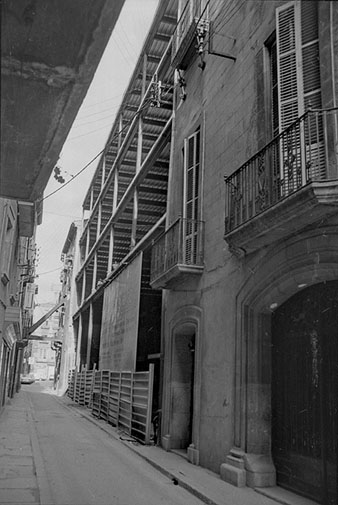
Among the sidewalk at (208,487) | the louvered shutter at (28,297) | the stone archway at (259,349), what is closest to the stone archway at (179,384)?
the sidewalk at (208,487)

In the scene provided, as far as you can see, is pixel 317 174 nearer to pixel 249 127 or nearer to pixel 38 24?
pixel 249 127

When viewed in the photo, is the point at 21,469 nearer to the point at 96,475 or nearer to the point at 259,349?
the point at 96,475

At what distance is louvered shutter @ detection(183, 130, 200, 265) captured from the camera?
33.2ft

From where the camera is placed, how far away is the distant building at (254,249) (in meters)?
5.83

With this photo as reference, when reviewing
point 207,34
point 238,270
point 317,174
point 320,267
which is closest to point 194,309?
point 238,270

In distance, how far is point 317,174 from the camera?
221 inches

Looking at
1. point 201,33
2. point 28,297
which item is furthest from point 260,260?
point 28,297

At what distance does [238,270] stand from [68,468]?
455cm

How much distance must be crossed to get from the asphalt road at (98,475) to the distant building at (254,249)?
3.27 feet

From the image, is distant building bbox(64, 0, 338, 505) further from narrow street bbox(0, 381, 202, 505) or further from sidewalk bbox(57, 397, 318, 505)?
narrow street bbox(0, 381, 202, 505)

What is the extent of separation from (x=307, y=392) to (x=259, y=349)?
103 cm

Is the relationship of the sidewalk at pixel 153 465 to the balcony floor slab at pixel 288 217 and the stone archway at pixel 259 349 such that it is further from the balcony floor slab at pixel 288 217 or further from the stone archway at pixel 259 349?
the balcony floor slab at pixel 288 217

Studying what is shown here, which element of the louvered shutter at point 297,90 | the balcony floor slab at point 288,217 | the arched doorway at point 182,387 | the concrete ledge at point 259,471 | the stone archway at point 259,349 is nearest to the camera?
the balcony floor slab at point 288,217

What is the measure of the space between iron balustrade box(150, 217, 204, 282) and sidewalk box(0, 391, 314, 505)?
3710 mm
